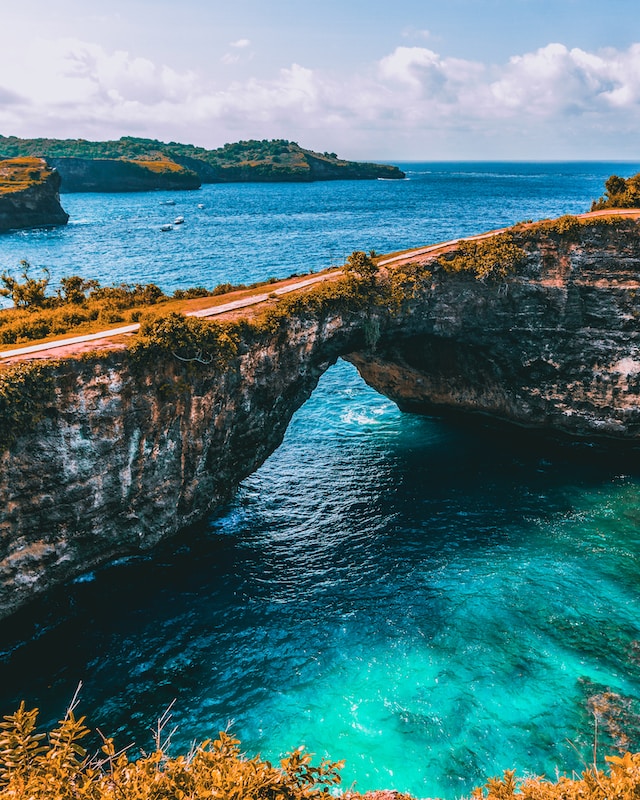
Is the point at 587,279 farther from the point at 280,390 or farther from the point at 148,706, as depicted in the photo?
the point at 148,706

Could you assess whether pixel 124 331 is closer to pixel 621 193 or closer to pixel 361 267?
pixel 361 267

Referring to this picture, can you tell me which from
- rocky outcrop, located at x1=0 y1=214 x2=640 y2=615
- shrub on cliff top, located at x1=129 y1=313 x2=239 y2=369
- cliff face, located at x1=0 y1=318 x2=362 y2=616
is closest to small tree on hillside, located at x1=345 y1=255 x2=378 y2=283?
rocky outcrop, located at x1=0 y1=214 x2=640 y2=615

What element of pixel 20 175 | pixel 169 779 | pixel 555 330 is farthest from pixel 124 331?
pixel 20 175

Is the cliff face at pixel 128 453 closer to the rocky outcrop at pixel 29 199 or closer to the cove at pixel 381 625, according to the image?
the cove at pixel 381 625

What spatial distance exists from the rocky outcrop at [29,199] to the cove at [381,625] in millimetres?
147790

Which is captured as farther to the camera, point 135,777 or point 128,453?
point 128,453

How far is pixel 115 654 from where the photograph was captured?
30.3 metres

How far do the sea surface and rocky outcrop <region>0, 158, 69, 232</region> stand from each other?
464 feet

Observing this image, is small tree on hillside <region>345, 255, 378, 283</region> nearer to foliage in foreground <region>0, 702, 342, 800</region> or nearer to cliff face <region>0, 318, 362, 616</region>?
cliff face <region>0, 318, 362, 616</region>

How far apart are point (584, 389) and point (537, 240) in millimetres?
13065

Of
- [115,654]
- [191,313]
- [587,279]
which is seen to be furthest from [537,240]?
[115,654]

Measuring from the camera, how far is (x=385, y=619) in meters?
32.2

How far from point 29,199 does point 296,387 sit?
153 m

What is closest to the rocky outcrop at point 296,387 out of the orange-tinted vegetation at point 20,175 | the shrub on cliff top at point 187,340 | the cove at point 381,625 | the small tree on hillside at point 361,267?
the shrub on cliff top at point 187,340
